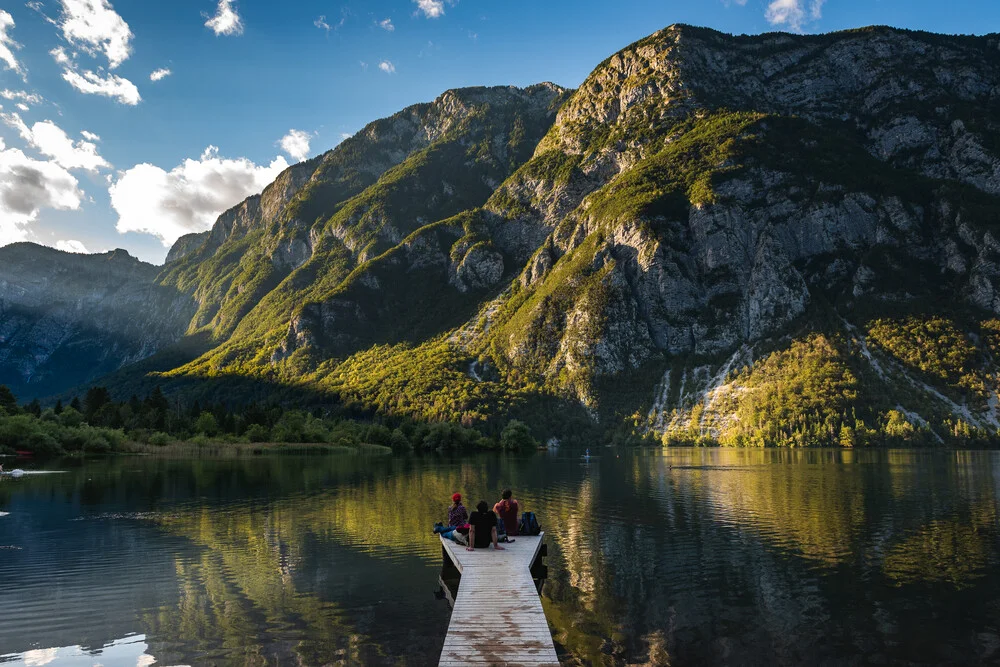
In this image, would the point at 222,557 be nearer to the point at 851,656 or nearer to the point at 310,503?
the point at 310,503

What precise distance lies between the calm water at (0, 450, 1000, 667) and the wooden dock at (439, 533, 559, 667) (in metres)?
1.64

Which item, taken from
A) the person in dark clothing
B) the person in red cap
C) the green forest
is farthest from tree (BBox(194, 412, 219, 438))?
the person in dark clothing

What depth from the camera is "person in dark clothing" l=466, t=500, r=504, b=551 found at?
110 feet

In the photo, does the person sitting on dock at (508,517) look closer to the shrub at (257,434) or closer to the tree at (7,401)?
the tree at (7,401)

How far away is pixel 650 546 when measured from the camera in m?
41.7

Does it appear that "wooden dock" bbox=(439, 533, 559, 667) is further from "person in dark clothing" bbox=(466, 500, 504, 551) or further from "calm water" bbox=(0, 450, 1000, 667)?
"calm water" bbox=(0, 450, 1000, 667)

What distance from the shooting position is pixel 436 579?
106 feet

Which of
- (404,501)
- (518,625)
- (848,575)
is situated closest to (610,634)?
(518,625)

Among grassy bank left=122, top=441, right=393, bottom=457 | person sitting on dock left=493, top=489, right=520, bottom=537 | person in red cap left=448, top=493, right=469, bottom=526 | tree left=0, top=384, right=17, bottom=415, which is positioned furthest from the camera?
grassy bank left=122, top=441, right=393, bottom=457

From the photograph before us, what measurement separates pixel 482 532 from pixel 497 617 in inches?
456

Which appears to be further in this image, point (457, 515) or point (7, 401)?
point (7, 401)

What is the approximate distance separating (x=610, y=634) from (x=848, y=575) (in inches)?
654

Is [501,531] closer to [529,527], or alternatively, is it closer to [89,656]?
[529,527]

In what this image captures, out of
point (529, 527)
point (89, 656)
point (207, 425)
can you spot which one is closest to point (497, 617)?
point (89, 656)
